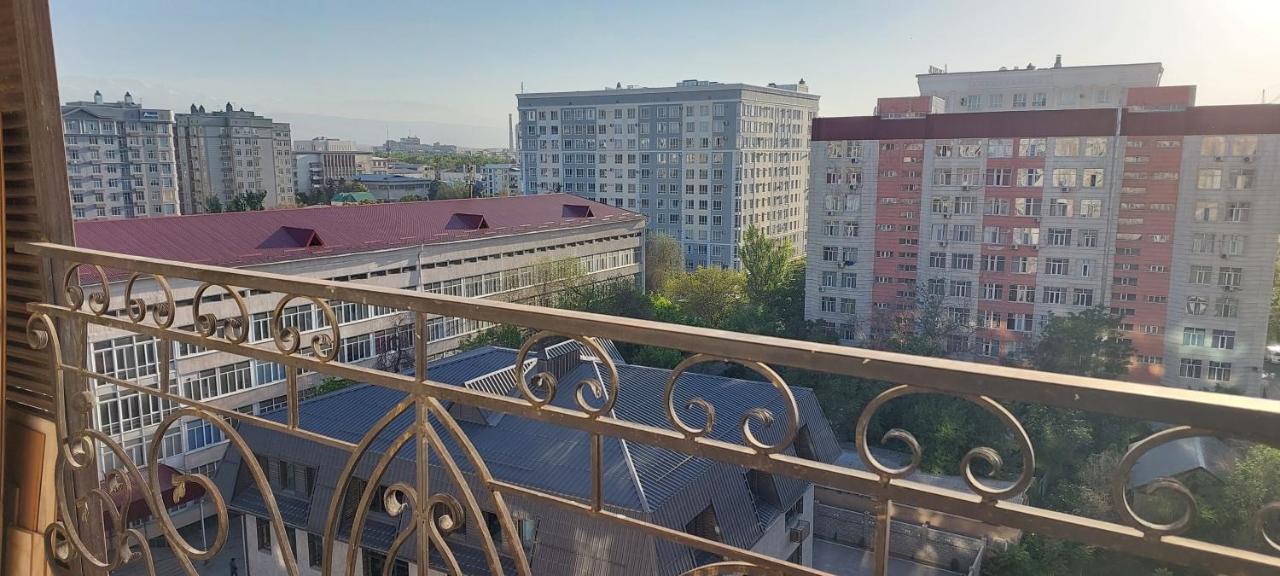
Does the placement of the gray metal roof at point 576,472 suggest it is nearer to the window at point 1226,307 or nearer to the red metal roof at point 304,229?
the red metal roof at point 304,229

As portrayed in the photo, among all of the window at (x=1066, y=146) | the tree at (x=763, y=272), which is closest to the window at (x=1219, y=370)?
the window at (x=1066, y=146)

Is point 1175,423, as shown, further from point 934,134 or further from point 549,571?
point 934,134

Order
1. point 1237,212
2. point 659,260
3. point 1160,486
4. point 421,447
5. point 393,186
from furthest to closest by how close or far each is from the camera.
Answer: point 393,186 < point 659,260 < point 1237,212 < point 421,447 < point 1160,486

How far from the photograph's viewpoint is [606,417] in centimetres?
81

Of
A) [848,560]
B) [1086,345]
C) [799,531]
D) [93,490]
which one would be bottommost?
[848,560]

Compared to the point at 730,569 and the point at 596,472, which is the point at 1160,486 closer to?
the point at 730,569

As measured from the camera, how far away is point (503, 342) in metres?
12.2

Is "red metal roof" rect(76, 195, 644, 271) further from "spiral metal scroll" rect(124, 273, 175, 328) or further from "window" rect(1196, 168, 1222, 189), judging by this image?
"window" rect(1196, 168, 1222, 189)

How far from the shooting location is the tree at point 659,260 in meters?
20.4

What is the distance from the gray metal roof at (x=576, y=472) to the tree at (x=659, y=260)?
13083mm

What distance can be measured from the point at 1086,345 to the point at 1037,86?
7195mm

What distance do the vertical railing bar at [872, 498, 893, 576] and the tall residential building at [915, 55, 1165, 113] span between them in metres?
17.4

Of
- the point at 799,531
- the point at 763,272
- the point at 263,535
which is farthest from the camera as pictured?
the point at 763,272

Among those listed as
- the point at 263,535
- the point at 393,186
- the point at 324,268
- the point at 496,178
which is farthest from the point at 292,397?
the point at 496,178
